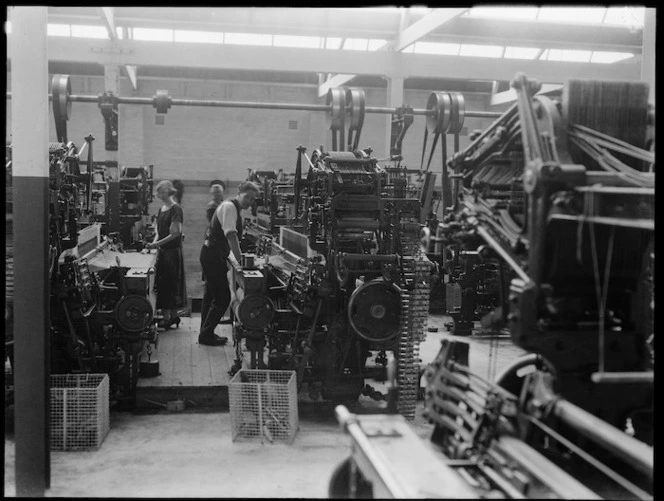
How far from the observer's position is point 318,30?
1169 centimetres

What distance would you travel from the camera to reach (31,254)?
4668 millimetres

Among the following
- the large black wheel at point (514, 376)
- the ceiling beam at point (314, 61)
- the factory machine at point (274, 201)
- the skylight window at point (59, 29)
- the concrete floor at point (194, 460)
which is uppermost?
the skylight window at point (59, 29)

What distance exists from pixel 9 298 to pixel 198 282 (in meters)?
9.03

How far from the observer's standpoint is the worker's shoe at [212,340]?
8.38 m

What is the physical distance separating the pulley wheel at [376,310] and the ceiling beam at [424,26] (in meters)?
4.64

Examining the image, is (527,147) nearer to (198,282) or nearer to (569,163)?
(569,163)

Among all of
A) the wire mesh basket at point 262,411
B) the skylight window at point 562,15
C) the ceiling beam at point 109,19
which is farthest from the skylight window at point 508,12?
the wire mesh basket at point 262,411

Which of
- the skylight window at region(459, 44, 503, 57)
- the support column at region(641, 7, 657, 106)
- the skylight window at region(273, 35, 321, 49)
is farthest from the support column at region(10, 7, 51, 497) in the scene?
the skylight window at region(459, 44, 503, 57)

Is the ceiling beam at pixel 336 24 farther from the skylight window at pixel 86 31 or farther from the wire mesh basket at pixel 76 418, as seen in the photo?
the wire mesh basket at pixel 76 418

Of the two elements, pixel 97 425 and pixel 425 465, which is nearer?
pixel 425 465

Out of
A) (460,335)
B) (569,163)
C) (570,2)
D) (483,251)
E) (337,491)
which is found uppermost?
(570,2)

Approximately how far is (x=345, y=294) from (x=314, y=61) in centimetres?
549

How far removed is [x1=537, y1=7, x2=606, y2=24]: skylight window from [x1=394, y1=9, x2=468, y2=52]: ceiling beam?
2.36 meters

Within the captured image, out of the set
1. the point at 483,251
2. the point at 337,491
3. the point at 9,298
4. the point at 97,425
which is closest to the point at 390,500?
the point at 337,491
